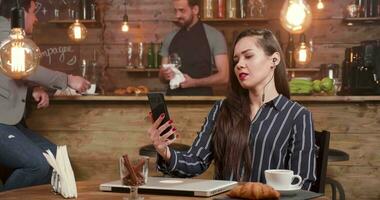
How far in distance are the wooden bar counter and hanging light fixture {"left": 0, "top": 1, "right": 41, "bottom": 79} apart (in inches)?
64.4

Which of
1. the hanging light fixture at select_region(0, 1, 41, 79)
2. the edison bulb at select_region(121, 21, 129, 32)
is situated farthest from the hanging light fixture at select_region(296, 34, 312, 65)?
the hanging light fixture at select_region(0, 1, 41, 79)

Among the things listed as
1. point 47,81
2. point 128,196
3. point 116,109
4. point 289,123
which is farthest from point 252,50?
point 116,109

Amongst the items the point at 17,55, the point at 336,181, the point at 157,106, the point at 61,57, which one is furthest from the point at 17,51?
the point at 61,57

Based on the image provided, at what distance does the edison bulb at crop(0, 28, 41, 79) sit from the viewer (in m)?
2.76

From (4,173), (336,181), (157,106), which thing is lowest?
(336,181)

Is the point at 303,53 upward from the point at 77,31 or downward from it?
downward

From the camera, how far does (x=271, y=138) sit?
2506mm

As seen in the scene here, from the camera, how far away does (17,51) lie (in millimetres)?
2773

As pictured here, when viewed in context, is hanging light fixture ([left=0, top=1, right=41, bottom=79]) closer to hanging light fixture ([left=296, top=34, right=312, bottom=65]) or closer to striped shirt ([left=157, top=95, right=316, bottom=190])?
striped shirt ([left=157, top=95, right=316, bottom=190])

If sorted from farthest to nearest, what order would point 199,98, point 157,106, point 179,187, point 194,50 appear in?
point 194,50, point 199,98, point 157,106, point 179,187

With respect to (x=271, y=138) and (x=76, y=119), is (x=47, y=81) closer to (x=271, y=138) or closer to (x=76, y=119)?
(x=76, y=119)

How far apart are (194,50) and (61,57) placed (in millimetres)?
2403

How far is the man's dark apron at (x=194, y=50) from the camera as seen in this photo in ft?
18.5

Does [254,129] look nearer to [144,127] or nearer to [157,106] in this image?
[157,106]
